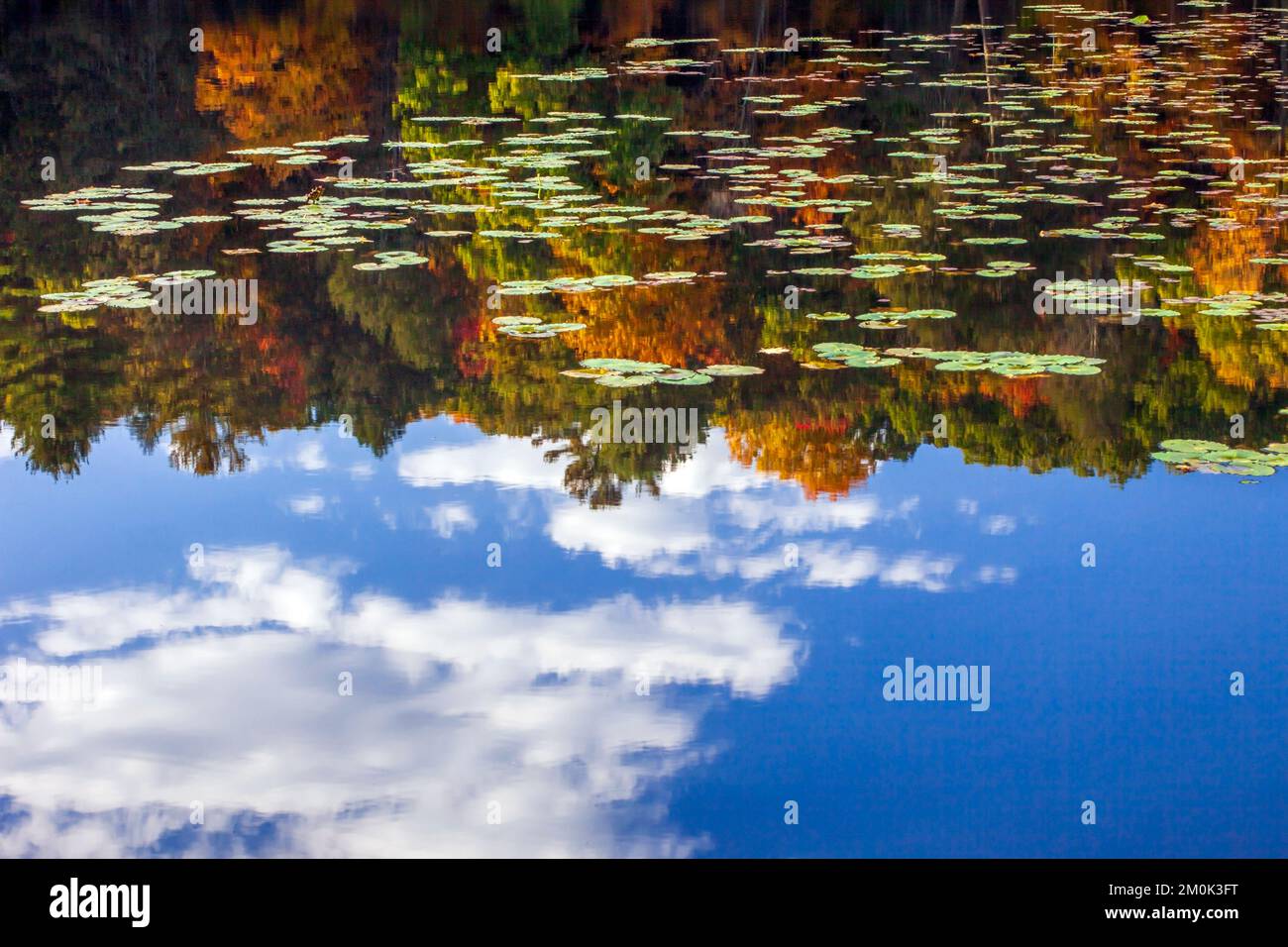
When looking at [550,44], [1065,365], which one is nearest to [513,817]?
[1065,365]

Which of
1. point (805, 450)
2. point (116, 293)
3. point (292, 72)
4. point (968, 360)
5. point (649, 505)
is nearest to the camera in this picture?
point (805, 450)

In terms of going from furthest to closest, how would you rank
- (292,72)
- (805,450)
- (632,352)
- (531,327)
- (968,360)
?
(292,72) → (531,327) → (632,352) → (968,360) → (805,450)

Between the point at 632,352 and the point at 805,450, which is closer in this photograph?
the point at 805,450

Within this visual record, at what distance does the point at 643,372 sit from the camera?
30.0ft

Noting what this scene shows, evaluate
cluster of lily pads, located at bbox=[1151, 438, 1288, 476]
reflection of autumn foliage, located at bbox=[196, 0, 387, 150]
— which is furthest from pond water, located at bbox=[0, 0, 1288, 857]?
reflection of autumn foliage, located at bbox=[196, 0, 387, 150]

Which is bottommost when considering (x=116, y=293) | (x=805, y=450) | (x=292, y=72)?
(x=805, y=450)

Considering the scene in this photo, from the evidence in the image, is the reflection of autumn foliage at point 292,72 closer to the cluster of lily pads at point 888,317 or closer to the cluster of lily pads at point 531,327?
the cluster of lily pads at point 531,327

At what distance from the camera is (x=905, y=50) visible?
30.4 m

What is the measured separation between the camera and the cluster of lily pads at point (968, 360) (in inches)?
362

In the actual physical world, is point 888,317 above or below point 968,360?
above

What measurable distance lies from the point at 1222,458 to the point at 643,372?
3.49m

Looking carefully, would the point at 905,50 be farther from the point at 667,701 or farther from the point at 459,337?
the point at 667,701
